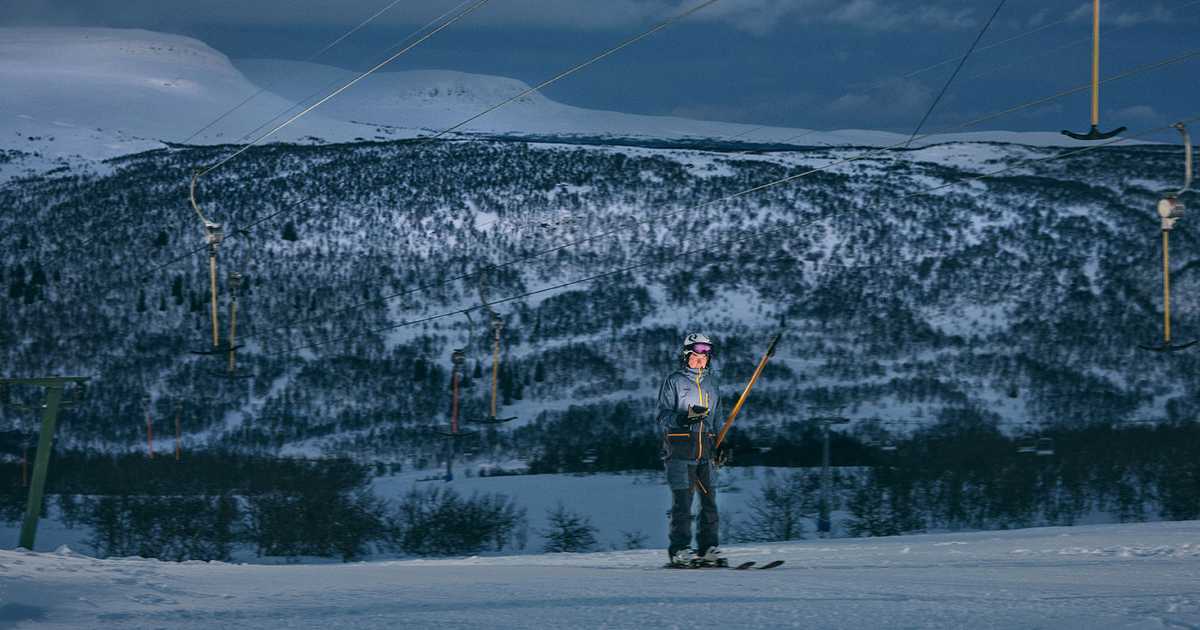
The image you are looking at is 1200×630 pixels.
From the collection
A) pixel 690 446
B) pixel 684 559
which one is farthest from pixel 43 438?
pixel 690 446

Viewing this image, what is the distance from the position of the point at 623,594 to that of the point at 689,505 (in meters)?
3.09

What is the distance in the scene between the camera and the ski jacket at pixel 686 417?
10.6 meters

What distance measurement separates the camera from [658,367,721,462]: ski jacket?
1056cm

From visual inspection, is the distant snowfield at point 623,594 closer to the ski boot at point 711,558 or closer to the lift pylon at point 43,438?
the ski boot at point 711,558

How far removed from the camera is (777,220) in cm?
14250

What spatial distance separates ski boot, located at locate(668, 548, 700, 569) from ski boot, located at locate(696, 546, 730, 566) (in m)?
0.04

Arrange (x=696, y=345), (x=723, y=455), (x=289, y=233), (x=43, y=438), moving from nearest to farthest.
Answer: (x=696, y=345) < (x=723, y=455) < (x=43, y=438) < (x=289, y=233)

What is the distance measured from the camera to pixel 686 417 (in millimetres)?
10531

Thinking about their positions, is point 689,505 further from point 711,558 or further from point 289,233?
point 289,233

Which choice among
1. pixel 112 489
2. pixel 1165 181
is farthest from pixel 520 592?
pixel 1165 181

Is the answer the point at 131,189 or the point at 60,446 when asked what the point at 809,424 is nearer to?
the point at 60,446

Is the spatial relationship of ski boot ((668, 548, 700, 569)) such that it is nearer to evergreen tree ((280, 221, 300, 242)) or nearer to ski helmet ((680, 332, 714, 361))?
ski helmet ((680, 332, 714, 361))

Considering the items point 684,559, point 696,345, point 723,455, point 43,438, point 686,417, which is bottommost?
point 684,559

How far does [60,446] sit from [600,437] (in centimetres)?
3315
